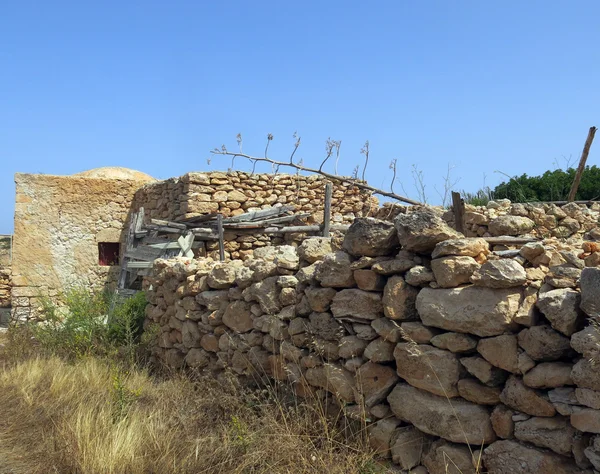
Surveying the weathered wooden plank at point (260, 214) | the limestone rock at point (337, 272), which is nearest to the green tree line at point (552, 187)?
the weathered wooden plank at point (260, 214)

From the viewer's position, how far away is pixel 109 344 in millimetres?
6473

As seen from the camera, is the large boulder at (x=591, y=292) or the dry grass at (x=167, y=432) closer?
the large boulder at (x=591, y=292)

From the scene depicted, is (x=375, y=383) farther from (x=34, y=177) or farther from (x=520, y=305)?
(x=34, y=177)

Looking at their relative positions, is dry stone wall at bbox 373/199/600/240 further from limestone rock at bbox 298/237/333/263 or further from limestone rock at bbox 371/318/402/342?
limestone rock at bbox 371/318/402/342

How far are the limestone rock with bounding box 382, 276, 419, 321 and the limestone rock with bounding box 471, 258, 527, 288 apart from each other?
0.51m

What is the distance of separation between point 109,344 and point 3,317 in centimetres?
674

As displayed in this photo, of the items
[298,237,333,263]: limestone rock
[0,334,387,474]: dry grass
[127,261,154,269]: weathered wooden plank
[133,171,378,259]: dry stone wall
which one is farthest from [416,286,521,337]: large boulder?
[127,261,154,269]: weathered wooden plank

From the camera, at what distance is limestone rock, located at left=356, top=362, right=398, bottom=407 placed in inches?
139

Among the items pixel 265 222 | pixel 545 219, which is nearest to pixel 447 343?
pixel 545 219

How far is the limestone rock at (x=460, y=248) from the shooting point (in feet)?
10.6

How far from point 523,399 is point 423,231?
1.12m

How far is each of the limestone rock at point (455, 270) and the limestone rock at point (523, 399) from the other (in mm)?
606

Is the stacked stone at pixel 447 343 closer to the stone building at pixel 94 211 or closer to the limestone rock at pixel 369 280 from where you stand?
the limestone rock at pixel 369 280

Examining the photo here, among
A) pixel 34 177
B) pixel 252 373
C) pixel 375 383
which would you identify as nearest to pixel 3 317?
pixel 34 177
